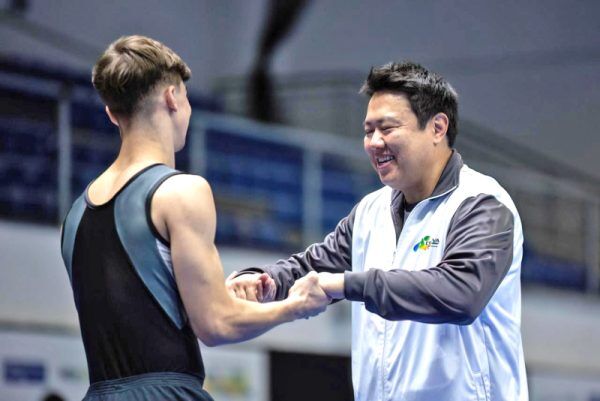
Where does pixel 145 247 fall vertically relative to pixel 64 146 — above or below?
below

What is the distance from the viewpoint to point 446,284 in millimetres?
2311

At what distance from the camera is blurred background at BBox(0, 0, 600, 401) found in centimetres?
629

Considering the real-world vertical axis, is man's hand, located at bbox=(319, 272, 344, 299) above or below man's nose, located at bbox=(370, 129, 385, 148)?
below

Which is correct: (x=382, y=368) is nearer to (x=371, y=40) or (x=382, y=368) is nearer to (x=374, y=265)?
(x=374, y=265)

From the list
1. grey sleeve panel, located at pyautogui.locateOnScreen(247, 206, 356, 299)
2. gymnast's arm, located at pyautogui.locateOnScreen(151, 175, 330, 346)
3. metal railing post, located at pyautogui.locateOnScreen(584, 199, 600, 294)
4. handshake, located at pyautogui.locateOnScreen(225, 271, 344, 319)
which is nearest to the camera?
gymnast's arm, located at pyautogui.locateOnScreen(151, 175, 330, 346)

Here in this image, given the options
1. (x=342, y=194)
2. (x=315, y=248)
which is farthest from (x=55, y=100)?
(x=315, y=248)

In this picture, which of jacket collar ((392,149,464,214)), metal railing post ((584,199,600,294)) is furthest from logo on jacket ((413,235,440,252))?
metal railing post ((584,199,600,294))

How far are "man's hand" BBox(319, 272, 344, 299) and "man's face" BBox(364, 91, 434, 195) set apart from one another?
0.39m

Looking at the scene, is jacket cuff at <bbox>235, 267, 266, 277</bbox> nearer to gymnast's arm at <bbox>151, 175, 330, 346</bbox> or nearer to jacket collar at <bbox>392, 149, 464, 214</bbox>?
jacket collar at <bbox>392, 149, 464, 214</bbox>

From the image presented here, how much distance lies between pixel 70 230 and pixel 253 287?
2.03 ft

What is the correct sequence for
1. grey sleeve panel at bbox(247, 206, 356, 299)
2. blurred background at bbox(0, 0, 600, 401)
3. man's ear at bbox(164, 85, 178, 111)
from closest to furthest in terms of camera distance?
1. man's ear at bbox(164, 85, 178, 111)
2. grey sleeve panel at bbox(247, 206, 356, 299)
3. blurred background at bbox(0, 0, 600, 401)

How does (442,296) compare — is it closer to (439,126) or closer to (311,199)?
(439,126)

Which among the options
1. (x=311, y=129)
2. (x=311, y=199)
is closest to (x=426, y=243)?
(x=311, y=199)

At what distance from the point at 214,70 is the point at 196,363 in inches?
292
